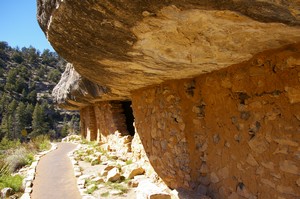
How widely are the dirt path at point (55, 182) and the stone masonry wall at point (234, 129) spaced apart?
72.2 inches

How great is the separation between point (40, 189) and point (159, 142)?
2853 mm

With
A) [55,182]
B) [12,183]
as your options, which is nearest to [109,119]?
[55,182]

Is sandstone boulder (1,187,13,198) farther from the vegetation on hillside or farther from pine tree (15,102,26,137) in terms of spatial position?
pine tree (15,102,26,137)

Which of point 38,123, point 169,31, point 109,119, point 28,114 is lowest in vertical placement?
point 109,119

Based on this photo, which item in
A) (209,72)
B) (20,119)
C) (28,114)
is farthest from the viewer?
(28,114)

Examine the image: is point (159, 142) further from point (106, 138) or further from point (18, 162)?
point (18, 162)

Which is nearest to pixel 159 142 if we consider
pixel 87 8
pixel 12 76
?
pixel 87 8

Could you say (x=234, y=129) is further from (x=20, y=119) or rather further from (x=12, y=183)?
(x=20, y=119)

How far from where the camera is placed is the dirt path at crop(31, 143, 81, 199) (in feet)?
16.2

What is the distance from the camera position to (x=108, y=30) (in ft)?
7.59

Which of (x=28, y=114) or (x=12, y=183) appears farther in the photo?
(x=28, y=114)

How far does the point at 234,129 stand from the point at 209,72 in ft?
2.50

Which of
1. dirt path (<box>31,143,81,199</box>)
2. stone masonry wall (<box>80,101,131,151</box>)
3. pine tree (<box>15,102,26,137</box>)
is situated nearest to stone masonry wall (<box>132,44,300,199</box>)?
dirt path (<box>31,143,81,199</box>)

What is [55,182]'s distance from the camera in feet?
19.0
